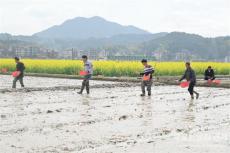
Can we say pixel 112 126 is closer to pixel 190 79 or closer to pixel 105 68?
pixel 190 79

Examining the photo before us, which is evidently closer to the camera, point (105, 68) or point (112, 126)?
point (112, 126)

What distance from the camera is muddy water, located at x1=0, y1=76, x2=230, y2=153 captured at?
8125 millimetres

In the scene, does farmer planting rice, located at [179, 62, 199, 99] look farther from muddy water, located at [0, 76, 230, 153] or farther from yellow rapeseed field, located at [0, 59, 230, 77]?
yellow rapeseed field, located at [0, 59, 230, 77]

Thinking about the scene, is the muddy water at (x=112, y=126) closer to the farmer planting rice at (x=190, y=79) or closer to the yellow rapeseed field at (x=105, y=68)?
the farmer planting rice at (x=190, y=79)

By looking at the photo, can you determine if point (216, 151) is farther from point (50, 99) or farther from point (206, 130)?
point (50, 99)

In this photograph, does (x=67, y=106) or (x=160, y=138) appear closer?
(x=160, y=138)

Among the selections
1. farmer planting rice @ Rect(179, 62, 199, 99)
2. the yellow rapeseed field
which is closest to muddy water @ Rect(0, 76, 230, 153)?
farmer planting rice @ Rect(179, 62, 199, 99)

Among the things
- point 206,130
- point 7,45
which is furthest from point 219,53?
point 206,130

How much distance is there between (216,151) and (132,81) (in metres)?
20.8

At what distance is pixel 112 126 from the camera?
34.3 ft

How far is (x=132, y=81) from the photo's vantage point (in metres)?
28.7

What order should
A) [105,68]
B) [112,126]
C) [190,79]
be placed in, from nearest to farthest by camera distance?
[112,126] < [190,79] < [105,68]

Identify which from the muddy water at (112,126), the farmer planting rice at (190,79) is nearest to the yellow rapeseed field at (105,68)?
the farmer planting rice at (190,79)

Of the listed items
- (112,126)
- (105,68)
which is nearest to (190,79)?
(112,126)
